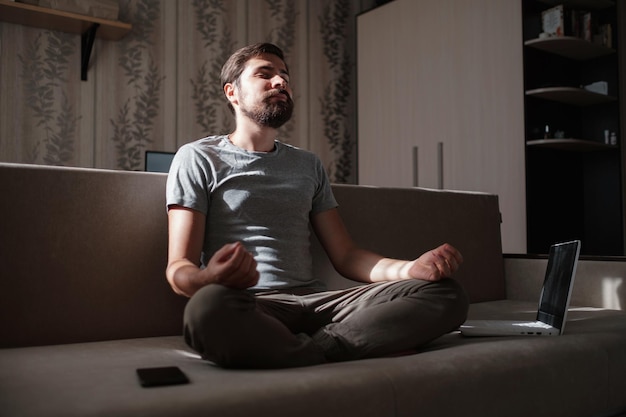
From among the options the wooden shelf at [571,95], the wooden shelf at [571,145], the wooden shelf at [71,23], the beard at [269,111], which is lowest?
the beard at [269,111]

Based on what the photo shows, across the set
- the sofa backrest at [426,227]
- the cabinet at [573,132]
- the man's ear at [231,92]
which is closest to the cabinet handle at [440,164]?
the cabinet at [573,132]

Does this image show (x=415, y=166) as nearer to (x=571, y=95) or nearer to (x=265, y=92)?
(x=571, y=95)

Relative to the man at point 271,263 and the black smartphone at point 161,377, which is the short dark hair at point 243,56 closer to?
the man at point 271,263

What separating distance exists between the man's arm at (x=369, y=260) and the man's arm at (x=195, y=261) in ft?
1.32

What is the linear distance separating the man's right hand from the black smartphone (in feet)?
0.56

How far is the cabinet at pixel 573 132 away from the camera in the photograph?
337 cm

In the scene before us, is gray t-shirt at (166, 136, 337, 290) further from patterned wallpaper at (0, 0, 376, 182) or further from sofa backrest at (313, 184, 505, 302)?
patterned wallpaper at (0, 0, 376, 182)

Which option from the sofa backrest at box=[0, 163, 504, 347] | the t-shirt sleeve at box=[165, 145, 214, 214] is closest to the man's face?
the t-shirt sleeve at box=[165, 145, 214, 214]

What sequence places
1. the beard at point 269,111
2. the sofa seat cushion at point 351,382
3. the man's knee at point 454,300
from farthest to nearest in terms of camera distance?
the beard at point 269,111 < the man's knee at point 454,300 < the sofa seat cushion at point 351,382

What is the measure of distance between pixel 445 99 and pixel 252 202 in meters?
2.43

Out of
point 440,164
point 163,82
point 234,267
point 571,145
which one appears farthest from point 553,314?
point 163,82

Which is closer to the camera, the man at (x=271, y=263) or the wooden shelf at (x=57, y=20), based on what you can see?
the man at (x=271, y=263)

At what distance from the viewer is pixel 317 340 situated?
1.22 metres

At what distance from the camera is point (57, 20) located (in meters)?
3.26
